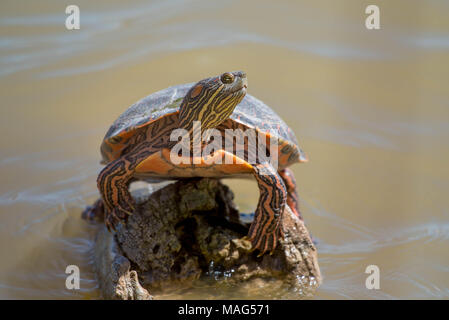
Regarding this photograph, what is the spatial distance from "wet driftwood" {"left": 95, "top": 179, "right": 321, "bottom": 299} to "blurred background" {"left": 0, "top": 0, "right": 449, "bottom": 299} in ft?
0.37

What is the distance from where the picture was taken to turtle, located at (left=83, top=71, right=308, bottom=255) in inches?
89.0

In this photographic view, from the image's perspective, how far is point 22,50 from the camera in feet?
18.5

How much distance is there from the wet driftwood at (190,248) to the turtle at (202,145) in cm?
8

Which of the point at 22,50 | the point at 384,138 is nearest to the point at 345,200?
the point at 384,138

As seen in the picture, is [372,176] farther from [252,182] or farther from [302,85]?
[302,85]

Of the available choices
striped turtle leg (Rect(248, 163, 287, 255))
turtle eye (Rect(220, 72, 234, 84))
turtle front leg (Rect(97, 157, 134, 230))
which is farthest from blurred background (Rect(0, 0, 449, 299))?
turtle eye (Rect(220, 72, 234, 84))

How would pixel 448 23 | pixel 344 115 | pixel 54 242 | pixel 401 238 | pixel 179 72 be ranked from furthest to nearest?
1. pixel 448 23
2. pixel 179 72
3. pixel 344 115
4. pixel 401 238
5. pixel 54 242

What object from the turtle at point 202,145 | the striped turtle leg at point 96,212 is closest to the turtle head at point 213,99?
the turtle at point 202,145

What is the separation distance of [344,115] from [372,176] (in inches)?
43.8

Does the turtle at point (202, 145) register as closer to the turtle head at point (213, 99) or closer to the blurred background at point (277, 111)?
the turtle head at point (213, 99)

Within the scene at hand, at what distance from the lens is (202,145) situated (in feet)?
8.04

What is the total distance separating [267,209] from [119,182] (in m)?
0.77

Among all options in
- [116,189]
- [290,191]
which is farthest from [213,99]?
[290,191]

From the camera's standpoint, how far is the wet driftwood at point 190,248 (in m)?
2.36
